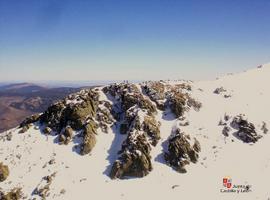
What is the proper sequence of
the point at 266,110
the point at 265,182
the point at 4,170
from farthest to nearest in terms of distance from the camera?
the point at 266,110 < the point at 4,170 < the point at 265,182

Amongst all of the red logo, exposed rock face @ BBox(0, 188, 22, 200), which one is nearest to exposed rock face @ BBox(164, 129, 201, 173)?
the red logo

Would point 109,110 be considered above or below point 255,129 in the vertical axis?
above

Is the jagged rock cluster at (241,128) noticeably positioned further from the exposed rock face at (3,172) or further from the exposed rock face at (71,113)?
the exposed rock face at (3,172)

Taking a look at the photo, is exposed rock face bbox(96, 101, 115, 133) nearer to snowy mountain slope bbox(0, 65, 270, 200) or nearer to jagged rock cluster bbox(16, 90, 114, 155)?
jagged rock cluster bbox(16, 90, 114, 155)

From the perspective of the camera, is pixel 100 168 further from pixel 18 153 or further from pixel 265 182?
pixel 265 182

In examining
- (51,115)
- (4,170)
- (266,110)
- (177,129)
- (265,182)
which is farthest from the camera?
(266,110)

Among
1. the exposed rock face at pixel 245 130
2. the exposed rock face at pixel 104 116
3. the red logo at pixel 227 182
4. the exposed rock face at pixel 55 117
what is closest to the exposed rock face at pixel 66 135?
the exposed rock face at pixel 55 117

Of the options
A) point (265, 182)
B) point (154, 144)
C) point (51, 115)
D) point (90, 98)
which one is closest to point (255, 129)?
point (265, 182)

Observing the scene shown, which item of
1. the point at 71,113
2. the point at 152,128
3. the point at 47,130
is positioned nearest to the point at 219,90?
the point at 152,128
